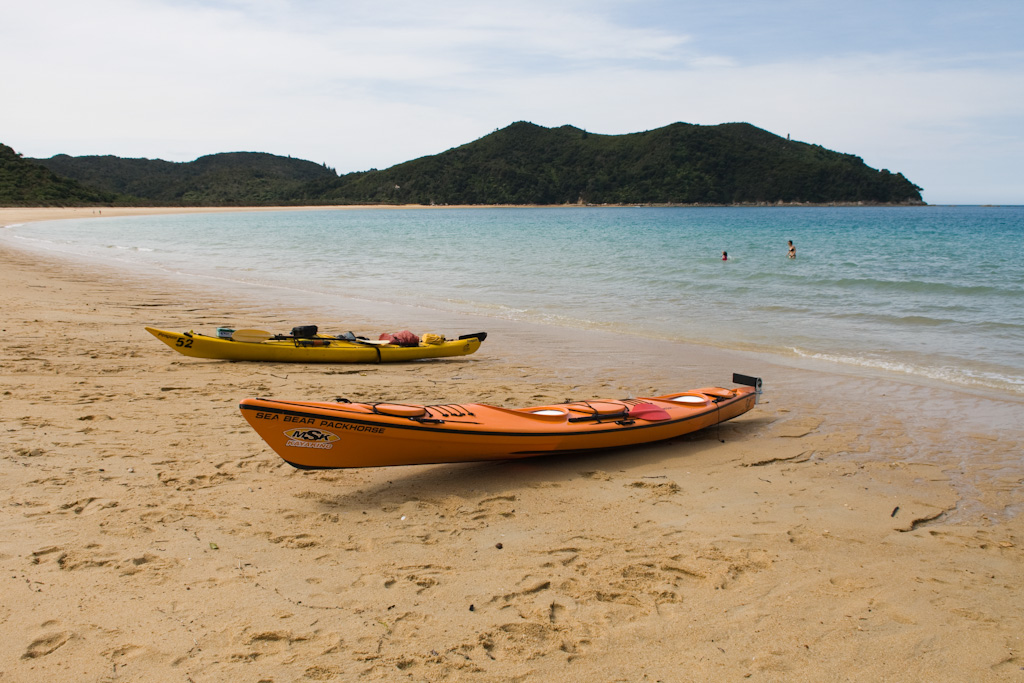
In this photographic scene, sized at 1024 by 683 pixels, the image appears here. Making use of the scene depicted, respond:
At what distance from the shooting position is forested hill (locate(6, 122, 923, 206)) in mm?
107812

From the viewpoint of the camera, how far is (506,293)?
14.1m

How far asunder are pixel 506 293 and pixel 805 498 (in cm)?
1046

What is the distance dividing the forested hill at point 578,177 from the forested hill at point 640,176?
0.18 meters

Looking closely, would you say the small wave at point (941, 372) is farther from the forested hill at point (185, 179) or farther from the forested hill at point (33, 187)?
the forested hill at point (185, 179)

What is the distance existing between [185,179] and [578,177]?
6863 cm

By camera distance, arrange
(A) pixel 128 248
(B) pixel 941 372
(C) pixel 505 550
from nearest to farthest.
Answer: (C) pixel 505 550, (B) pixel 941 372, (A) pixel 128 248

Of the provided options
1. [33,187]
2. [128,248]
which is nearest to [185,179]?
[33,187]

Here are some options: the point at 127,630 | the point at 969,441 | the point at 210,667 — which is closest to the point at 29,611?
the point at 127,630

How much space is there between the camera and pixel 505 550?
3275 millimetres

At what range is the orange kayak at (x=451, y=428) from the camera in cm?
369

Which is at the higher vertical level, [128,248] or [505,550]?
[128,248]

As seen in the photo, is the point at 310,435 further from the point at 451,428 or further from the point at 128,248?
the point at 128,248

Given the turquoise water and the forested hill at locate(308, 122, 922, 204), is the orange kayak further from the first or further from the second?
the forested hill at locate(308, 122, 922, 204)

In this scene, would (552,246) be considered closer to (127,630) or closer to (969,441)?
(969,441)
